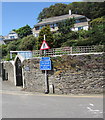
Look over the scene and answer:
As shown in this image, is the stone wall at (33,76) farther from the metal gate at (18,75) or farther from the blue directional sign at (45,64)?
the metal gate at (18,75)

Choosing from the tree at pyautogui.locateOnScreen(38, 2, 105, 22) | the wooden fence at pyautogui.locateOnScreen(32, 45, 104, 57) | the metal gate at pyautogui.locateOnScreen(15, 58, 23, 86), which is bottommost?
the metal gate at pyautogui.locateOnScreen(15, 58, 23, 86)

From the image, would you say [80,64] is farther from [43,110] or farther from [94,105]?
[43,110]

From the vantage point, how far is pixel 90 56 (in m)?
9.91

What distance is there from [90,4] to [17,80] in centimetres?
4107

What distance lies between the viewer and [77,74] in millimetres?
9922

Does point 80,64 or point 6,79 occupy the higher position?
point 80,64

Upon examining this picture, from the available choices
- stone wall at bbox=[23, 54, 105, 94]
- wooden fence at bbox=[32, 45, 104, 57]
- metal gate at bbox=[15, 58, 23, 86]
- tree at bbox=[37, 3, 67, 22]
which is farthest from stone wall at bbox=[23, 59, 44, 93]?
tree at bbox=[37, 3, 67, 22]

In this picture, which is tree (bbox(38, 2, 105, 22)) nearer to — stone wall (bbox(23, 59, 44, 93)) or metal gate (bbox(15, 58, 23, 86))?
metal gate (bbox(15, 58, 23, 86))

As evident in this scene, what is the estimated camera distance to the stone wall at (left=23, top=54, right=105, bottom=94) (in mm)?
9766

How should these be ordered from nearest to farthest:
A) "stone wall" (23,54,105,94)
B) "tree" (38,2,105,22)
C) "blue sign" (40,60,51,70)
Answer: "stone wall" (23,54,105,94), "blue sign" (40,60,51,70), "tree" (38,2,105,22)

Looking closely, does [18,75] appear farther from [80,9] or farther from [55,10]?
[55,10]

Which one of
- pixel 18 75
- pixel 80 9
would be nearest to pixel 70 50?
pixel 18 75

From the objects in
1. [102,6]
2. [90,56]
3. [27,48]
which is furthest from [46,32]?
[102,6]

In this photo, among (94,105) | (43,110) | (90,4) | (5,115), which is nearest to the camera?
(5,115)
